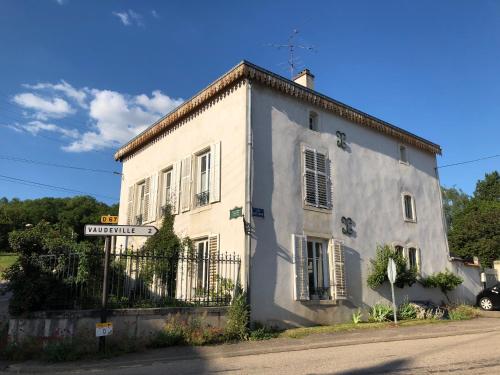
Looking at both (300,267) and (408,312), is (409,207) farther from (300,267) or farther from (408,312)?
(300,267)

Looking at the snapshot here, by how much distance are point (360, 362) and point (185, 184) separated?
8.91 meters

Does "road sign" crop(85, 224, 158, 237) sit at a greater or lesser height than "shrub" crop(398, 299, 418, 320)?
greater

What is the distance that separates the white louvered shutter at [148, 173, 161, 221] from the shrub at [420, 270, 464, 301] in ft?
34.4

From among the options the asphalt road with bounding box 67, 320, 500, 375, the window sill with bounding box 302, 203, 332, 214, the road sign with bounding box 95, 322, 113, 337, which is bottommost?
the asphalt road with bounding box 67, 320, 500, 375

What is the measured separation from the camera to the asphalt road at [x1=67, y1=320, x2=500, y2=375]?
6.64 meters

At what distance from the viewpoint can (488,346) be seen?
8711 mm

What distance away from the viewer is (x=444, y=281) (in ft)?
57.2

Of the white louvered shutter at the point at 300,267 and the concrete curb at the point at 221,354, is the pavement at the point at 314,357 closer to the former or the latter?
the concrete curb at the point at 221,354

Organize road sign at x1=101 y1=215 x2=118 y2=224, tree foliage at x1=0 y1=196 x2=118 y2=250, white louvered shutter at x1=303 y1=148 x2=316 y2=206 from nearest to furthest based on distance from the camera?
road sign at x1=101 y1=215 x2=118 y2=224
white louvered shutter at x1=303 y1=148 x2=316 y2=206
tree foliage at x1=0 y1=196 x2=118 y2=250

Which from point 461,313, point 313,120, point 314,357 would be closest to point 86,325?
point 314,357

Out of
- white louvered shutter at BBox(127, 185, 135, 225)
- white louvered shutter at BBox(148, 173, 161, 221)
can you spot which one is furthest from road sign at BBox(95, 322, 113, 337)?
white louvered shutter at BBox(127, 185, 135, 225)

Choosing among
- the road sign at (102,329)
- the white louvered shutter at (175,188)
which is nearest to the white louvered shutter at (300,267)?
the white louvered shutter at (175,188)

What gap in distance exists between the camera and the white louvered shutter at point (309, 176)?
1347cm

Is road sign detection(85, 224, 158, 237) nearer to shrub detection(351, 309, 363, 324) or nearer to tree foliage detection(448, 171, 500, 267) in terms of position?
shrub detection(351, 309, 363, 324)
